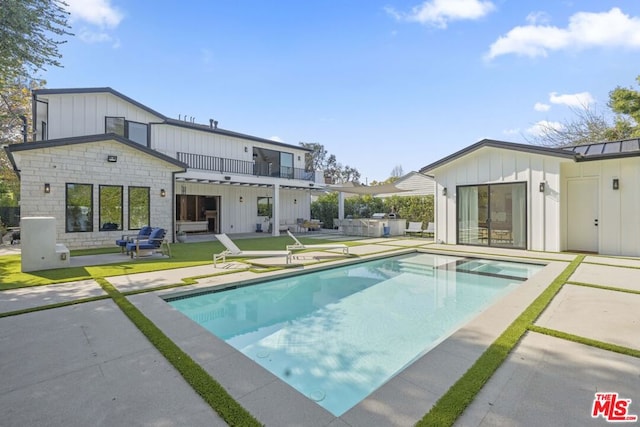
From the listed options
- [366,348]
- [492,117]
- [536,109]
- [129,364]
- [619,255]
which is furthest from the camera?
[536,109]

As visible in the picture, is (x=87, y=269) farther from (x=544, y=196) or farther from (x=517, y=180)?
(x=544, y=196)

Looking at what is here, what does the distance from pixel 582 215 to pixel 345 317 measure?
10.7 m

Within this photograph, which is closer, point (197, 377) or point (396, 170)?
point (197, 377)

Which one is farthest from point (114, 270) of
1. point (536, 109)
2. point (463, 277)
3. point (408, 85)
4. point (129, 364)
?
point (536, 109)

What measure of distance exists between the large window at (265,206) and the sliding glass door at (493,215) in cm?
1263

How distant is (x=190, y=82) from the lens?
1709cm

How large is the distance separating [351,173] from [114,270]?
167 ft

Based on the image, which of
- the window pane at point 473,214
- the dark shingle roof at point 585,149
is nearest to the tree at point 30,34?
the dark shingle roof at point 585,149

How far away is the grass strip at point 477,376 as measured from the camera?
→ 2299mm

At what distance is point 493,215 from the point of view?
1234 cm

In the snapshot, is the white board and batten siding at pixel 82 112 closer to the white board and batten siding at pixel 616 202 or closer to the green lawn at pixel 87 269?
the green lawn at pixel 87 269

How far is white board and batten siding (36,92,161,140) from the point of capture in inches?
559

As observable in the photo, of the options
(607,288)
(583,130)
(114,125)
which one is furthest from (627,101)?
(114,125)

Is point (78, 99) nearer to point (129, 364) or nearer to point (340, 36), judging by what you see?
point (340, 36)
